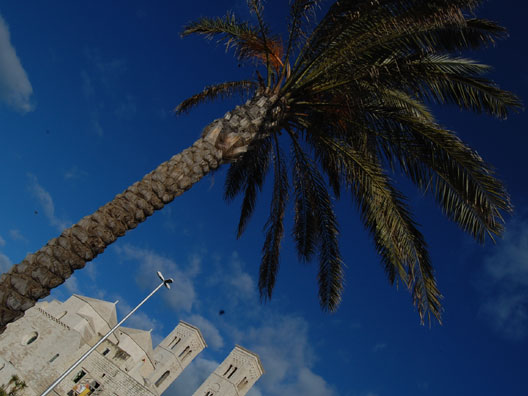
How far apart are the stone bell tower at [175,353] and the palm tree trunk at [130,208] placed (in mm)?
41021

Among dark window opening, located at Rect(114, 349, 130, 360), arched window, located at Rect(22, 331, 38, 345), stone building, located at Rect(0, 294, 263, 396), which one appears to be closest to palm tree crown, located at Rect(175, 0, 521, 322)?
stone building, located at Rect(0, 294, 263, 396)

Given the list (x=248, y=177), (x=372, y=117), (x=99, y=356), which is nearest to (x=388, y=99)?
(x=372, y=117)

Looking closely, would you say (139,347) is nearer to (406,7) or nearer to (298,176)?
(298,176)

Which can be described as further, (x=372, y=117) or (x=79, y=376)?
(x=79, y=376)

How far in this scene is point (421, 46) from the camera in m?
7.13

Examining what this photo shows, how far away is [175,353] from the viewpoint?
A: 146ft

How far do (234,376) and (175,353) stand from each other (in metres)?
7.79

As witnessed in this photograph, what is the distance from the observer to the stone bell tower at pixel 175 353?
4247 centimetres

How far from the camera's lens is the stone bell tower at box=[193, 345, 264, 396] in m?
41.8

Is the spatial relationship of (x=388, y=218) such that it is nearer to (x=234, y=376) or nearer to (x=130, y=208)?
(x=130, y=208)

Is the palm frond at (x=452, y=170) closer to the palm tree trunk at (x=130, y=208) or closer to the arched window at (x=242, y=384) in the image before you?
the palm tree trunk at (x=130, y=208)

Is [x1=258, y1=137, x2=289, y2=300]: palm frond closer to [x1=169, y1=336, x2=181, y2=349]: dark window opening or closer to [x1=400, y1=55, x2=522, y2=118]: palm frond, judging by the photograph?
[x1=400, y1=55, x2=522, y2=118]: palm frond

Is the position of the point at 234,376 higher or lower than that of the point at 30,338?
higher

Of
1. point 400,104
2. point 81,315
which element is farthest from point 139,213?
point 81,315
